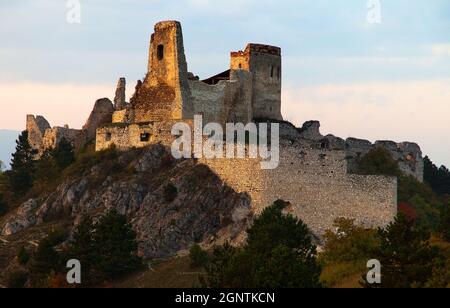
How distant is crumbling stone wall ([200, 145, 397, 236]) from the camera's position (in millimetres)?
73375

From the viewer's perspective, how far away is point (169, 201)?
2975 inches

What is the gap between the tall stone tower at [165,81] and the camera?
8288 centimetres

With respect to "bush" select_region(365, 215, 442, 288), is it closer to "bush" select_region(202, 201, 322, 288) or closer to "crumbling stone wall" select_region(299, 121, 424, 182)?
"bush" select_region(202, 201, 322, 288)

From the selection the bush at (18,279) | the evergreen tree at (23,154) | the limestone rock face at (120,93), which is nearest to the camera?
the bush at (18,279)

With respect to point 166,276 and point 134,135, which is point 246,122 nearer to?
point 134,135

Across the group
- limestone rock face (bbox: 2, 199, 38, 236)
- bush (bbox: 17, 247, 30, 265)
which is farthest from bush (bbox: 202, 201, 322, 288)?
limestone rock face (bbox: 2, 199, 38, 236)

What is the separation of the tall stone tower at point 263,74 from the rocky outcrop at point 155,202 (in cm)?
1249

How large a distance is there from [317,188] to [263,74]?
59.6 feet

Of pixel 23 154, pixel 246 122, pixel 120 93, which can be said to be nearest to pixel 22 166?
pixel 23 154

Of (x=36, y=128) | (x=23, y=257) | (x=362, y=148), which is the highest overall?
(x=36, y=128)

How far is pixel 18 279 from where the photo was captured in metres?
72.1

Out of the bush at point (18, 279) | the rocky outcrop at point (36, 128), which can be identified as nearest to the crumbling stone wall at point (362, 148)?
the rocky outcrop at point (36, 128)

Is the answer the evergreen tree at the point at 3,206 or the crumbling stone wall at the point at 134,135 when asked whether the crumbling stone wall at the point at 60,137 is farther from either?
the crumbling stone wall at the point at 134,135
